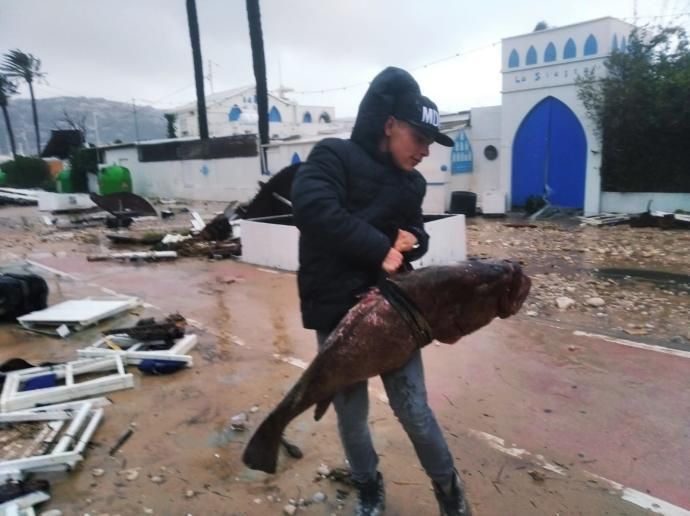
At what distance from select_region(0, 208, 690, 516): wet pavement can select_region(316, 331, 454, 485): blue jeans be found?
416mm

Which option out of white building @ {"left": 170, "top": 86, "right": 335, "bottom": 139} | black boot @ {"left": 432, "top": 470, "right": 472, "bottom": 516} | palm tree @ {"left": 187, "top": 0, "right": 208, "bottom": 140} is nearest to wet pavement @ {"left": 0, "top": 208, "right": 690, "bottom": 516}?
black boot @ {"left": 432, "top": 470, "right": 472, "bottom": 516}

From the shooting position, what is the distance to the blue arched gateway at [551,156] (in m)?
14.1

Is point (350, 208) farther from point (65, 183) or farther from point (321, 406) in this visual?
point (65, 183)

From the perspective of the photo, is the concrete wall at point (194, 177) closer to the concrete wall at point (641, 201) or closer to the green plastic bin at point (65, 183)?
the green plastic bin at point (65, 183)

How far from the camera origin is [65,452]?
279 cm

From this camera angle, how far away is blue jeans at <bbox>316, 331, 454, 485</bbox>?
205 cm

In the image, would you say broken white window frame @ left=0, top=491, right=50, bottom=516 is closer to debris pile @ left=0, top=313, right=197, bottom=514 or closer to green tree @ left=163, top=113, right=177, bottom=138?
debris pile @ left=0, top=313, right=197, bottom=514

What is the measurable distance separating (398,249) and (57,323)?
183 inches

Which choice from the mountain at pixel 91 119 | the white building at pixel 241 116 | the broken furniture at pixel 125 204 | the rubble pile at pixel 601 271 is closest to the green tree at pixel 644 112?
the rubble pile at pixel 601 271

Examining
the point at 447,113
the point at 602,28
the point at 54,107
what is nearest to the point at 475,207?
the point at 447,113

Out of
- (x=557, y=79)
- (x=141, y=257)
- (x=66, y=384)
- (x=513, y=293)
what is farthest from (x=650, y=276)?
(x=557, y=79)

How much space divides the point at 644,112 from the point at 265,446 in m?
13.7

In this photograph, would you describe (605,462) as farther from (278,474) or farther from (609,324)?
(609,324)

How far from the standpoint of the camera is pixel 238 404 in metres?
3.53
